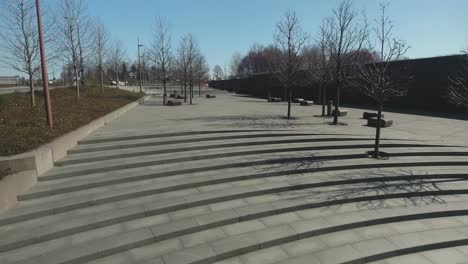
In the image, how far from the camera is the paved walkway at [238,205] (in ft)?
16.4

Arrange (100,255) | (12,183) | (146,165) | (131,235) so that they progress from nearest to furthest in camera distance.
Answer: (100,255) < (131,235) < (12,183) < (146,165)

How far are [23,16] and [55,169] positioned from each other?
10.2 metres

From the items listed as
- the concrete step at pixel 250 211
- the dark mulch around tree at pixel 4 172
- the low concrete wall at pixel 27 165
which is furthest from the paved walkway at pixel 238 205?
the dark mulch around tree at pixel 4 172

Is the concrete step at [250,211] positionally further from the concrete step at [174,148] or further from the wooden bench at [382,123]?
the wooden bench at [382,123]

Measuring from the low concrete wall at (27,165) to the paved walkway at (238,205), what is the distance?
0.65ft

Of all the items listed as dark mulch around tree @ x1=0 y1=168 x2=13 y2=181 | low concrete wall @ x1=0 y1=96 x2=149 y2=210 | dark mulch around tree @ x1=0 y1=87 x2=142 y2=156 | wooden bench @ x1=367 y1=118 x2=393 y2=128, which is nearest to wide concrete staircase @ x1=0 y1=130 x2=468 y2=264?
low concrete wall @ x1=0 y1=96 x2=149 y2=210

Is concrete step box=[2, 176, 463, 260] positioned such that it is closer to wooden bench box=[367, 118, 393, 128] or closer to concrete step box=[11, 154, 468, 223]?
concrete step box=[11, 154, 468, 223]

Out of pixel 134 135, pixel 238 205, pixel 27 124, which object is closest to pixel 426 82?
pixel 134 135

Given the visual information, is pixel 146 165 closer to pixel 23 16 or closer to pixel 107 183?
pixel 107 183

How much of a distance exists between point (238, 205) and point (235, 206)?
2.7 inches

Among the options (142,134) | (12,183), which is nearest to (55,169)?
(12,183)

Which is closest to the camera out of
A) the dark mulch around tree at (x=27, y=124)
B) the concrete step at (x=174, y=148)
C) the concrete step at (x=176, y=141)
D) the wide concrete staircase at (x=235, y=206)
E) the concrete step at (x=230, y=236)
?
the concrete step at (x=230, y=236)

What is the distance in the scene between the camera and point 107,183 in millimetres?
6891

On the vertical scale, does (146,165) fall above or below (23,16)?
below
